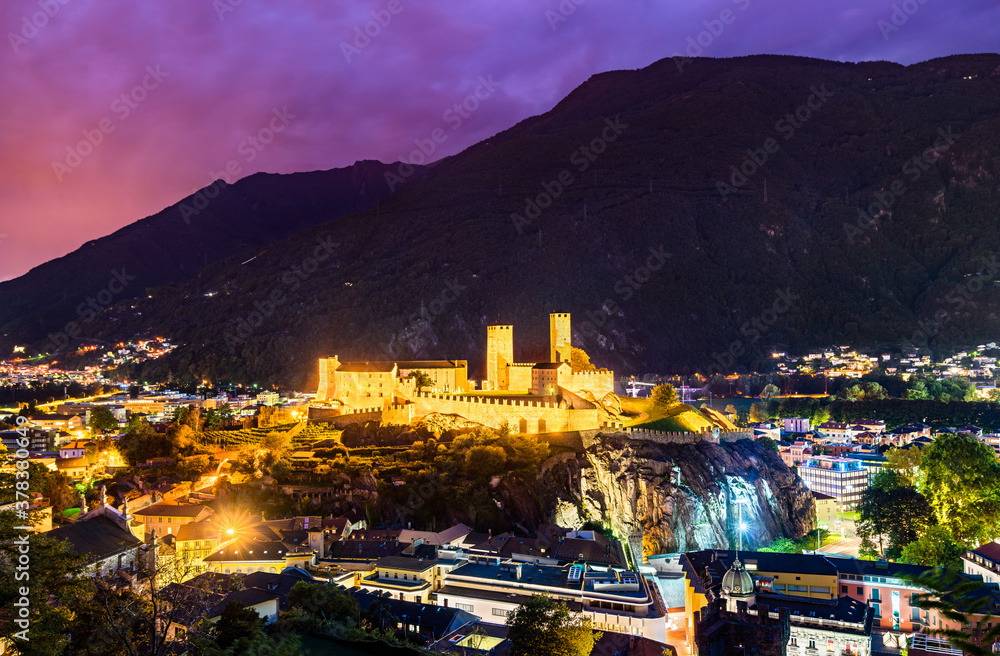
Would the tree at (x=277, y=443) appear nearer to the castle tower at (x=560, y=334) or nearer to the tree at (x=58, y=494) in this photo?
the tree at (x=58, y=494)

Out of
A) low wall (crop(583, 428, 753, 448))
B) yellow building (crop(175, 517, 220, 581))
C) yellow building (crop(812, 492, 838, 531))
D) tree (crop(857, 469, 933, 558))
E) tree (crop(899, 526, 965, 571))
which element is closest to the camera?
yellow building (crop(175, 517, 220, 581))

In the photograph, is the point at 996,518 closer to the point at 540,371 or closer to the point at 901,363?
the point at 540,371

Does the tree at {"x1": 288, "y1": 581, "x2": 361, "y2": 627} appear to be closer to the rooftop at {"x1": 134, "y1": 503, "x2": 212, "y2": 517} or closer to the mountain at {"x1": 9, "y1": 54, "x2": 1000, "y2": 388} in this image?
the rooftop at {"x1": 134, "y1": 503, "x2": 212, "y2": 517}

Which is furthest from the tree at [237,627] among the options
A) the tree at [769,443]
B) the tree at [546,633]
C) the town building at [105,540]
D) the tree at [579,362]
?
the tree at [769,443]

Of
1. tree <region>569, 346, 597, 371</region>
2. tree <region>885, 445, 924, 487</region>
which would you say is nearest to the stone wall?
tree <region>569, 346, 597, 371</region>

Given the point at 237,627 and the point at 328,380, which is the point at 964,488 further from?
the point at 328,380

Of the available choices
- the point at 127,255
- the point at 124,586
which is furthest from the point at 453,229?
the point at 124,586
